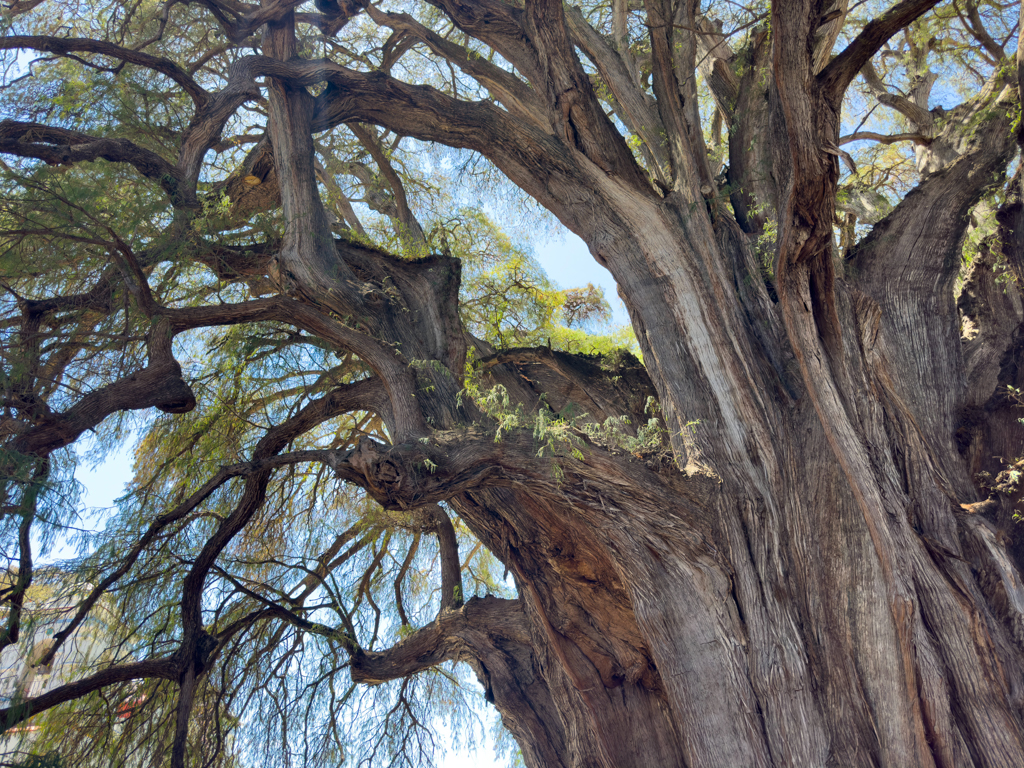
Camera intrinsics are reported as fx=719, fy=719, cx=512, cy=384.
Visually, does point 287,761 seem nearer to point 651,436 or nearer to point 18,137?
point 651,436

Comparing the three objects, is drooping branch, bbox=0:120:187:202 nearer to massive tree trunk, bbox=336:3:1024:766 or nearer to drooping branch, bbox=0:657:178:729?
massive tree trunk, bbox=336:3:1024:766

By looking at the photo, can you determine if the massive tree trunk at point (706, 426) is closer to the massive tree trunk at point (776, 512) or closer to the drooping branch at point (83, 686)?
the massive tree trunk at point (776, 512)

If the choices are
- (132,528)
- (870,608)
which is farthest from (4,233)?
(870,608)

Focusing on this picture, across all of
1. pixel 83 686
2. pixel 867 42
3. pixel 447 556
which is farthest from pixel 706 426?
pixel 83 686

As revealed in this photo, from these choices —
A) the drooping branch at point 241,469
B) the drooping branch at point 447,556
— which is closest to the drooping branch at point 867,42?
the drooping branch at point 241,469

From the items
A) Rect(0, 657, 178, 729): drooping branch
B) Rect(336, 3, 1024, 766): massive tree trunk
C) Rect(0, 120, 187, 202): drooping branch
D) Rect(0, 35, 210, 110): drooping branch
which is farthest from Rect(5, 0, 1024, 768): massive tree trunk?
Rect(0, 120, 187, 202): drooping branch

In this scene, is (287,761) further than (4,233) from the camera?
Yes

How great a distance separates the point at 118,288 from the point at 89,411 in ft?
2.70

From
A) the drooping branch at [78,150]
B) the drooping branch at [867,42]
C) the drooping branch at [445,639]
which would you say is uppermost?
the drooping branch at [78,150]

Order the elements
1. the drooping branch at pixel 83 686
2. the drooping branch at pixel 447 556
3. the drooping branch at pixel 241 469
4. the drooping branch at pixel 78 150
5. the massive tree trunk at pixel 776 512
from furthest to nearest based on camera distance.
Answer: the drooping branch at pixel 447 556 < the drooping branch at pixel 78 150 < the drooping branch at pixel 241 469 < the massive tree trunk at pixel 776 512 < the drooping branch at pixel 83 686

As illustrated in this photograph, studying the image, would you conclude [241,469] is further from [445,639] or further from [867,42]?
[867,42]

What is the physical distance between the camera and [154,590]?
4227mm

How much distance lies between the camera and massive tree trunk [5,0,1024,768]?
313 cm

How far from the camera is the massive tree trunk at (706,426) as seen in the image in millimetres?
3135
